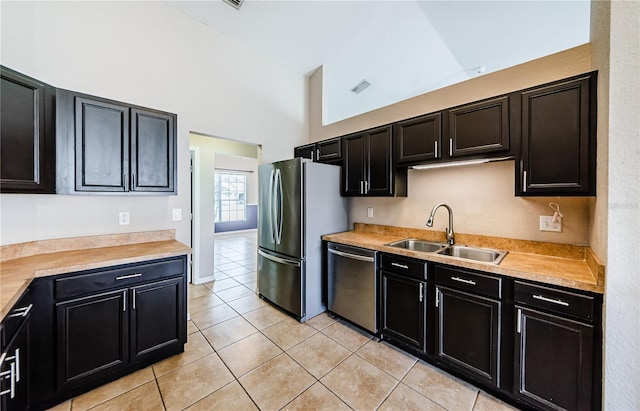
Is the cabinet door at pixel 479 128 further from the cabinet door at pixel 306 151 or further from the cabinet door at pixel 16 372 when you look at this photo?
the cabinet door at pixel 16 372

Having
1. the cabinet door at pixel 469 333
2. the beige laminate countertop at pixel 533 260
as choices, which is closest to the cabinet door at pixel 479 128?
the beige laminate countertop at pixel 533 260

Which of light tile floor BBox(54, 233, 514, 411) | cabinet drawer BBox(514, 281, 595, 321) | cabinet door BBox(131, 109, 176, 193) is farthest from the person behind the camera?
cabinet door BBox(131, 109, 176, 193)

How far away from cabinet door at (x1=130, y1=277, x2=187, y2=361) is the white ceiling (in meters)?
2.92

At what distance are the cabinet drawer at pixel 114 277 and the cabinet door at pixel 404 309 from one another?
6.20 feet

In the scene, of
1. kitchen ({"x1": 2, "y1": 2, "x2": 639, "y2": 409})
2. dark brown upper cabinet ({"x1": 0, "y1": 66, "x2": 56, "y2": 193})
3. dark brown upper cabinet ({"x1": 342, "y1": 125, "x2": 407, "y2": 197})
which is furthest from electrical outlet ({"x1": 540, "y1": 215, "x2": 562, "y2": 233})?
dark brown upper cabinet ({"x1": 0, "y1": 66, "x2": 56, "y2": 193})

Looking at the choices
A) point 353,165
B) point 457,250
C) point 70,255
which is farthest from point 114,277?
point 457,250

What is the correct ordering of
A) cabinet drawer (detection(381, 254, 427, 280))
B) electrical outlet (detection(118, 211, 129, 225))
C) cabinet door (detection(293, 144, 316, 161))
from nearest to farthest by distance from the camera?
cabinet drawer (detection(381, 254, 427, 280)) < electrical outlet (detection(118, 211, 129, 225)) < cabinet door (detection(293, 144, 316, 161))

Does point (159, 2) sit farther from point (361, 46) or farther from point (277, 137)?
point (361, 46)

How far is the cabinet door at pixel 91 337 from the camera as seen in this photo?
1602 mm

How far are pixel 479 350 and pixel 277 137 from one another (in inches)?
130

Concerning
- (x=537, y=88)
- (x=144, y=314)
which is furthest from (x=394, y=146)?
(x=144, y=314)

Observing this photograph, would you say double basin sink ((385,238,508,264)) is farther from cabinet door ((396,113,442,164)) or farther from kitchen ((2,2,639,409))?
cabinet door ((396,113,442,164))

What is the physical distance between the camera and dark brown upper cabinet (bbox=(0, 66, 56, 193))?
1.56 metres

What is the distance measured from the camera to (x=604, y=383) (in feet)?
4.19
